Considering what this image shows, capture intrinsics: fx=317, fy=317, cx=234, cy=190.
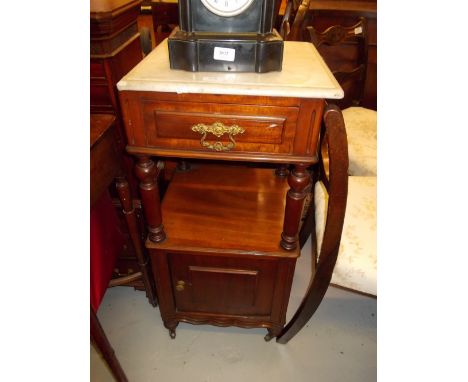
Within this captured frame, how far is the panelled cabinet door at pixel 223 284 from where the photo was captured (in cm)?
101

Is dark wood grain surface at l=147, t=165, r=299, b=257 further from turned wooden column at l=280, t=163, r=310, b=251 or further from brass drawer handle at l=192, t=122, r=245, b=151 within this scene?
brass drawer handle at l=192, t=122, r=245, b=151

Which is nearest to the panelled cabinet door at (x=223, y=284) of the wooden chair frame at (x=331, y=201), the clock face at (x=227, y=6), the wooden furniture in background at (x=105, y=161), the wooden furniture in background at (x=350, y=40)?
the wooden chair frame at (x=331, y=201)

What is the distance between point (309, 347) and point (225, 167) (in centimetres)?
80

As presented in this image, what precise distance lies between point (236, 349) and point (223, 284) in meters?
0.35

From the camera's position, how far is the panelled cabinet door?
1.01 metres

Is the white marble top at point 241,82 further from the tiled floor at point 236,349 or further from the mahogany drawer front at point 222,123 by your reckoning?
the tiled floor at point 236,349

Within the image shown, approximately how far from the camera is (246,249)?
97cm

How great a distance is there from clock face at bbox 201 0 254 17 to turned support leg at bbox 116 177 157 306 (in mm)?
538

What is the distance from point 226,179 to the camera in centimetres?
126

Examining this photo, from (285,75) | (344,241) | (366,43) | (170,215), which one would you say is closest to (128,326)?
(170,215)

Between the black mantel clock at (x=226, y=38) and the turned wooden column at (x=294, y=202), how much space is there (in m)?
0.26

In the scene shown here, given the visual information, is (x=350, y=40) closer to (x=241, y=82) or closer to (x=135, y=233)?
(x=241, y=82)

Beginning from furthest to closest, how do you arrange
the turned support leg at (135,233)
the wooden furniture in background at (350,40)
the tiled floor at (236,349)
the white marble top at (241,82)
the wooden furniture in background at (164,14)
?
the wooden furniture in background at (164,14)
the wooden furniture in background at (350,40)
the tiled floor at (236,349)
the turned support leg at (135,233)
the white marble top at (241,82)

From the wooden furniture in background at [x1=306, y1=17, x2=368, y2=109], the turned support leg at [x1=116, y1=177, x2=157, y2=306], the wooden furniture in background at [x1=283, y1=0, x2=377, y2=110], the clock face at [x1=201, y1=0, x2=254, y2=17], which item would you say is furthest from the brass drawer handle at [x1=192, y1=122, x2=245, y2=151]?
the wooden furniture in background at [x1=283, y1=0, x2=377, y2=110]
